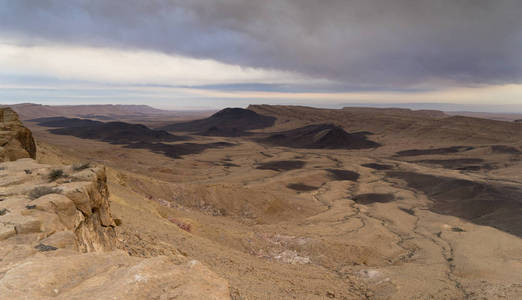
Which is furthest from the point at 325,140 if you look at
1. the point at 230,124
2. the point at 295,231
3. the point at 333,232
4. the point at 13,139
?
the point at 13,139

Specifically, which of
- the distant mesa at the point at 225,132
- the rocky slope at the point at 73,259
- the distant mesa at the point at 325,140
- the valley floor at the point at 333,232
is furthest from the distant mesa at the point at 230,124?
the rocky slope at the point at 73,259

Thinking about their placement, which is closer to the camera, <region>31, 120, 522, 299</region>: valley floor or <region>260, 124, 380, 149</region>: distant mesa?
<region>31, 120, 522, 299</region>: valley floor

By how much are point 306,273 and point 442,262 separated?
8479mm

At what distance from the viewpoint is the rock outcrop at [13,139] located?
11.7m

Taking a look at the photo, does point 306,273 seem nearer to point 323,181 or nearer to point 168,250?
point 168,250

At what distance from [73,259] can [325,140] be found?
268ft

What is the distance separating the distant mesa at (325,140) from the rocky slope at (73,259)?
74821mm

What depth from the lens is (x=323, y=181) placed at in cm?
3938

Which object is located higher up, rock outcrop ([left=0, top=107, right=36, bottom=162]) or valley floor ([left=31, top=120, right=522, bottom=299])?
rock outcrop ([left=0, top=107, right=36, bottom=162])

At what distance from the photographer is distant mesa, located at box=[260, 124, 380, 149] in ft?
263

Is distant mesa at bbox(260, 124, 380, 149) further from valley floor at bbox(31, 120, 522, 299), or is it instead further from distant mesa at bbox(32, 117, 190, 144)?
valley floor at bbox(31, 120, 522, 299)

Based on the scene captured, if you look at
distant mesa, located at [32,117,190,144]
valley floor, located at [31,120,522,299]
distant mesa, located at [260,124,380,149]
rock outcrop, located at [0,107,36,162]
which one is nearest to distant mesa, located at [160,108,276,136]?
distant mesa, located at [32,117,190,144]

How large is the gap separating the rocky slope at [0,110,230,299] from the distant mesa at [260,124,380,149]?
74.8 m

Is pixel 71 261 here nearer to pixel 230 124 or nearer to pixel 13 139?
pixel 13 139
